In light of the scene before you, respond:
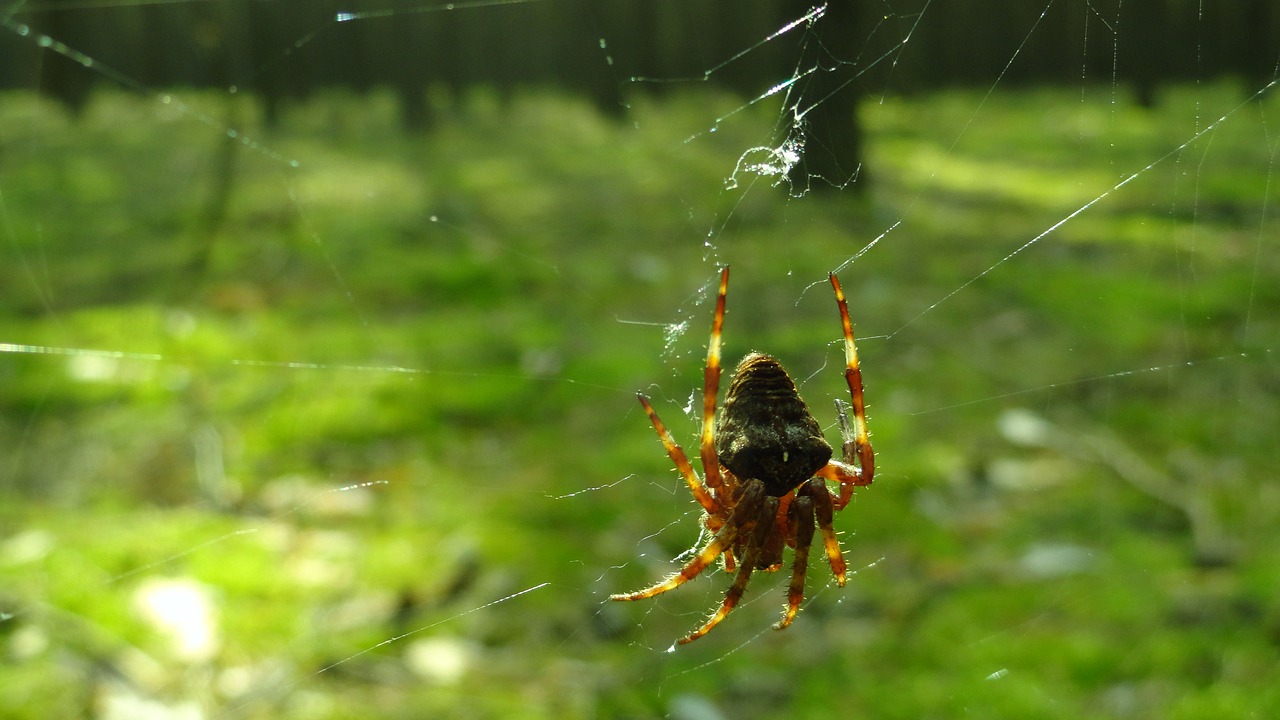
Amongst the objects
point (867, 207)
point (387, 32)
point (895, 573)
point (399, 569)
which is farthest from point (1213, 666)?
point (387, 32)

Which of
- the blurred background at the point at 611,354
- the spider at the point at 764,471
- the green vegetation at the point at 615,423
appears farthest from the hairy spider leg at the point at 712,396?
the green vegetation at the point at 615,423

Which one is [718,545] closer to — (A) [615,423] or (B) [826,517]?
(B) [826,517]

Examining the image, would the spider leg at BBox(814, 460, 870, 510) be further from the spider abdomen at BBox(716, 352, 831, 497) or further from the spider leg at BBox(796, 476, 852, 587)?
the spider abdomen at BBox(716, 352, 831, 497)

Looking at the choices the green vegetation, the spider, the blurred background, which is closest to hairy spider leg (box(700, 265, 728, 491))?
the spider

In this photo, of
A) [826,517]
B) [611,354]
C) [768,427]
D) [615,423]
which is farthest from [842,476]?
[611,354]

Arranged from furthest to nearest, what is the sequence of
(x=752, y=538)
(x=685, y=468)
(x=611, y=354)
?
(x=611, y=354) → (x=752, y=538) → (x=685, y=468)

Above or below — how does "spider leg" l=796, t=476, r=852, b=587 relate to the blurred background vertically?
above

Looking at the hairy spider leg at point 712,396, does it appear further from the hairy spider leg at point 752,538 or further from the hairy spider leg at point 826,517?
the hairy spider leg at point 826,517
